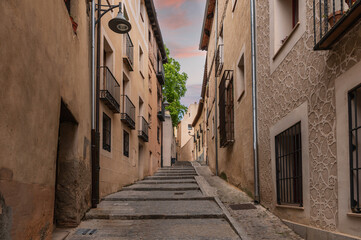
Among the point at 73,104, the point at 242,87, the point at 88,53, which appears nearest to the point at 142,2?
the point at 242,87

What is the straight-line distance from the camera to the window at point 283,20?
23.5 feet

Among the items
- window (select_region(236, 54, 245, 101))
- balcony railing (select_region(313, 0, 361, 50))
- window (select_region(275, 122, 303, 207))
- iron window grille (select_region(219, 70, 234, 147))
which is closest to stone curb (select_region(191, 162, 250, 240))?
window (select_region(275, 122, 303, 207))

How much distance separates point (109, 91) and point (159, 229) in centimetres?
456

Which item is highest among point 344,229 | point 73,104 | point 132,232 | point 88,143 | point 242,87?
point 242,87

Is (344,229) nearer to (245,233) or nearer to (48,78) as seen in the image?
(245,233)

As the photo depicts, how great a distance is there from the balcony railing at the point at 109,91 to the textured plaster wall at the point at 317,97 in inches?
174

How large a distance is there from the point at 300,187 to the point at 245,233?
1.16 meters

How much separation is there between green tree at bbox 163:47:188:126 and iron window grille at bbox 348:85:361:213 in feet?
88.3

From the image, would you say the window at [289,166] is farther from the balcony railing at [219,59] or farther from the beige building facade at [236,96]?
the balcony railing at [219,59]

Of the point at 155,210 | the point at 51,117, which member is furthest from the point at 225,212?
the point at 51,117

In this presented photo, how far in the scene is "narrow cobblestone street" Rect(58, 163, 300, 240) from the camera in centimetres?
633

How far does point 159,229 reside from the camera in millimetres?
6848

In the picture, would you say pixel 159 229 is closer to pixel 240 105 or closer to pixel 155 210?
pixel 155 210

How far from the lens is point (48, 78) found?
4.88 meters
